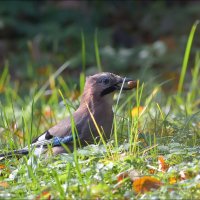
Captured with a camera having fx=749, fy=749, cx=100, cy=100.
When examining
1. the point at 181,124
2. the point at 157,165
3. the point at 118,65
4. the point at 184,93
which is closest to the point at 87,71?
the point at 118,65

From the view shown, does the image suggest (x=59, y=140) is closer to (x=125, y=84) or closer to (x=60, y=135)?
(x=60, y=135)

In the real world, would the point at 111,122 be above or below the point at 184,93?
above

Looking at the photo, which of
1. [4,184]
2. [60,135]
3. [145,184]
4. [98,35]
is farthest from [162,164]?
[98,35]

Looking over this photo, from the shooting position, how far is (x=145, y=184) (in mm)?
3980

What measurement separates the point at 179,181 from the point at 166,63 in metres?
6.25

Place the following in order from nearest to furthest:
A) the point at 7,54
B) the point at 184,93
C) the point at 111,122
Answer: the point at 111,122 < the point at 184,93 < the point at 7,54

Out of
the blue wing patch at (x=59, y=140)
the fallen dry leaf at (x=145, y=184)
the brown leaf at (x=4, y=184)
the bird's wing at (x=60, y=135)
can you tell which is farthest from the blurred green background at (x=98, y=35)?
the fallen dry leaf at (x=145, y=184)

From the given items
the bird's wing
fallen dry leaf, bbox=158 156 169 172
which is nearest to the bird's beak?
the bird's wing

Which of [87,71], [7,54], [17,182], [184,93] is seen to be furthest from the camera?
[7,54]

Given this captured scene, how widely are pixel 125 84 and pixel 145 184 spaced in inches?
61.8

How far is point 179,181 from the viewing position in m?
4.07

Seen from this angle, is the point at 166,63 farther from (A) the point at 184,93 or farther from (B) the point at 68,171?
(B) the point at 68,171

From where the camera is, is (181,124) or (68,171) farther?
(181,124)

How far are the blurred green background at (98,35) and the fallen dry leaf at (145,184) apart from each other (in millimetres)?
5202
